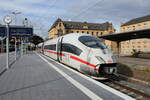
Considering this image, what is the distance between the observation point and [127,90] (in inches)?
329

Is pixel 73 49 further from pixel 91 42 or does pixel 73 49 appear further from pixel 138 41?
pixel 138 41

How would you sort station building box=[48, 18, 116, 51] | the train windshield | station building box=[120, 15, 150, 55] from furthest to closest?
station building box=[48, 18, 116, 51], station building box=[120, 15, 150, 55], the train windshield

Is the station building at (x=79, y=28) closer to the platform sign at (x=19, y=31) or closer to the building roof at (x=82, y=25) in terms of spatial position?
the building roof at (x=82, y=25)

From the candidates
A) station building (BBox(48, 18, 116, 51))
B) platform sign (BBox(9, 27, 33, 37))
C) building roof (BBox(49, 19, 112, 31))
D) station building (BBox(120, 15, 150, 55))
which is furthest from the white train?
building roof (BBox(49, 19, 112, 31))

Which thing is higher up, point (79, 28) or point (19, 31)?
point (79, 28)

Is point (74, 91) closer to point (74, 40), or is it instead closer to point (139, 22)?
point (74, 40)

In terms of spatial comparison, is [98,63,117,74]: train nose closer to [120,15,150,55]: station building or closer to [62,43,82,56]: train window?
[62,43,82,56]: train window

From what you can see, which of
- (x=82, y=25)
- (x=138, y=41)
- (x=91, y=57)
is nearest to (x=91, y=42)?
(x=91, y=57)

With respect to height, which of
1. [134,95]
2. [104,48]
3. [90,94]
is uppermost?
[104,48]

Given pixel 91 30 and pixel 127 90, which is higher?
pixel 91 30

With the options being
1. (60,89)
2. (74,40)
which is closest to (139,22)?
(74,40)

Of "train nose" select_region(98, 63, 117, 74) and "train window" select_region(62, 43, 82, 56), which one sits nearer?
"train nose" select_region(98, 63, 117, 74)

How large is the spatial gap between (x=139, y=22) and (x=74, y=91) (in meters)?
65.1

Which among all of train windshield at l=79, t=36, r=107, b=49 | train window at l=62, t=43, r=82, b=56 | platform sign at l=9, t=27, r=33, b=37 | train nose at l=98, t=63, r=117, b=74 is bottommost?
train nose at l=98, t=63, r=117, b=74
